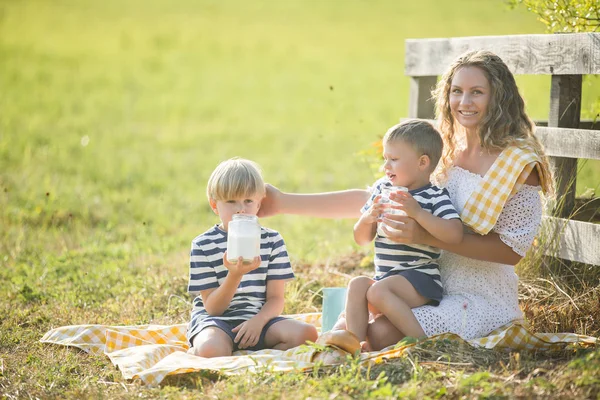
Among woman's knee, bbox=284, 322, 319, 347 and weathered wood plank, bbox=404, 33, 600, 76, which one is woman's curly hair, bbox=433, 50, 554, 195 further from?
woman's knee, bbox=284, 322, 319, 347

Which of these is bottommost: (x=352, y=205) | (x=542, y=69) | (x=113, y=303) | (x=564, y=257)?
(x=113, y=303)

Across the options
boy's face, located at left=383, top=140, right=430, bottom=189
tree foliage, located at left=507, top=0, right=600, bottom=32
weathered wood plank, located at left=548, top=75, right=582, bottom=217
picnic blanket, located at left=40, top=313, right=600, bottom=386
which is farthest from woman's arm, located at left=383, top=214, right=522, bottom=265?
tree foliage, located at left=507, top=0, right=600, bottom=32

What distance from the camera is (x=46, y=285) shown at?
200 inches

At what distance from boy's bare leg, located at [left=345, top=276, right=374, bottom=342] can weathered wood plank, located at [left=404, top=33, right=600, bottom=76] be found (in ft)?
5.51

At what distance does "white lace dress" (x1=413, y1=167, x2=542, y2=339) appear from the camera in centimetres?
350

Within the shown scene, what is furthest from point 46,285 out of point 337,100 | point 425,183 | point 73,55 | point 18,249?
point 73,55

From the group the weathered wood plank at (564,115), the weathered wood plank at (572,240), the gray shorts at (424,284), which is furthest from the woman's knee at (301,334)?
the weathered wood plank at (564,115)

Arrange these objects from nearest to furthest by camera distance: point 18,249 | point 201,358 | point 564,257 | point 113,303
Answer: point 201,358, point 564,257, point 113,303, point 18,249

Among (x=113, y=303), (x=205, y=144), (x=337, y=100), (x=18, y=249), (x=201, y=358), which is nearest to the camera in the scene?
(x=201, y=358)

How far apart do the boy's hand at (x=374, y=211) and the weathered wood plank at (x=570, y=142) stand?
122 cm

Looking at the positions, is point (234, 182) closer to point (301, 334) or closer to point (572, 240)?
point (301, 334)

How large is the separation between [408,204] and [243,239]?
76cm

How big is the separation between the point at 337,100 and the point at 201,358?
519 inches

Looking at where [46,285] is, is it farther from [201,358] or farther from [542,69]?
[542,69]
